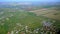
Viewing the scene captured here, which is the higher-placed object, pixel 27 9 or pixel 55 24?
pixel 27 9

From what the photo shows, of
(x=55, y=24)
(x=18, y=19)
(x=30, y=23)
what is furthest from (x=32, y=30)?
(x=55, y=24)

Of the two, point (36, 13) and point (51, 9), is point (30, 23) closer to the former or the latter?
point (36, 13)

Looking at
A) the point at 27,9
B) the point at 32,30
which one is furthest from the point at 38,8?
the point at 32,30

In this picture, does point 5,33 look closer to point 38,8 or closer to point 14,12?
point 14,12

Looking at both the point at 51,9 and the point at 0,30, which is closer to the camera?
the point at 0,30

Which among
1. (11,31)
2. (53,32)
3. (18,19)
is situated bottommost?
(53,32)

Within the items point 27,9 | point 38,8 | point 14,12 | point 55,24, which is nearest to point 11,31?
point 14,12

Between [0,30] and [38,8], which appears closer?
[0,30]

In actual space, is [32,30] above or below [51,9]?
below

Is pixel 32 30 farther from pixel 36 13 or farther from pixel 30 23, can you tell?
pixel 36 13
